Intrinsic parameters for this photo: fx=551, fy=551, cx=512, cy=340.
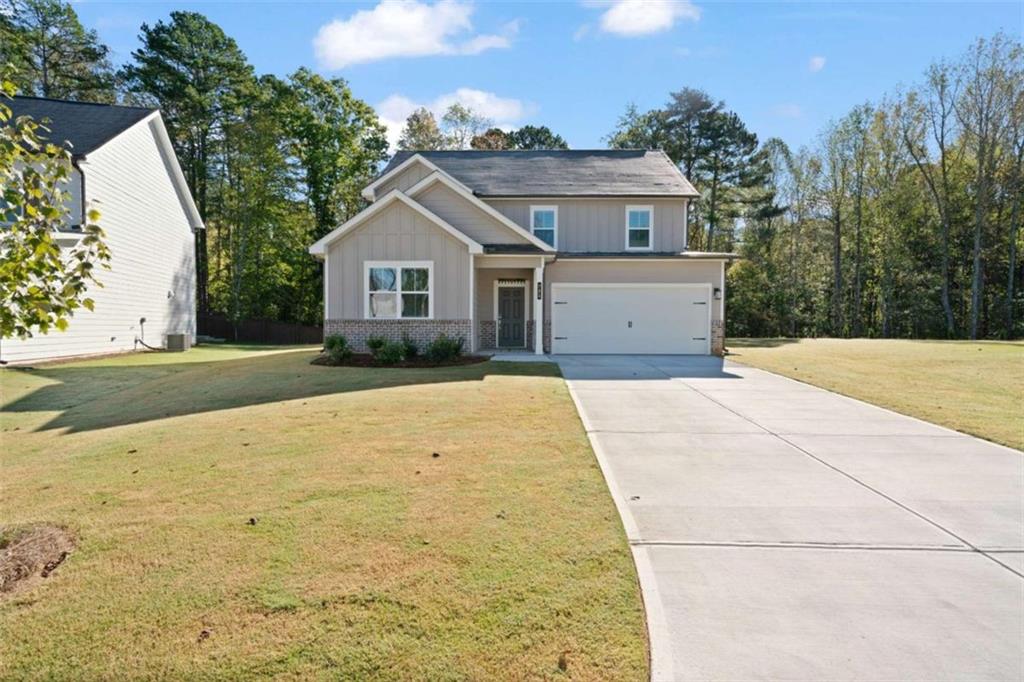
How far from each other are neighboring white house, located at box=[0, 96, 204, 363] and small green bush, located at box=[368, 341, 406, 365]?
8.97 meters

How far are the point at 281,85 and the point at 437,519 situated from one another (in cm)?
3923

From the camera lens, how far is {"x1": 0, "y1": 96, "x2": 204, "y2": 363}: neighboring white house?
16969mm

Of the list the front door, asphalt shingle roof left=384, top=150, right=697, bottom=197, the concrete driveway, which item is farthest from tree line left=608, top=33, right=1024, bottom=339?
the concrete driveway

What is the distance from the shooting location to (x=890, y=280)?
116ft

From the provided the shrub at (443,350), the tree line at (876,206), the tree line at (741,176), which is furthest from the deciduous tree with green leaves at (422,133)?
the shrub at (443,350)

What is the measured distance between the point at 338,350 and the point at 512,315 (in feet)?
22.1

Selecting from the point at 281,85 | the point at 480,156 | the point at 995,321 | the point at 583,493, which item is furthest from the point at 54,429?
the point at 995,321

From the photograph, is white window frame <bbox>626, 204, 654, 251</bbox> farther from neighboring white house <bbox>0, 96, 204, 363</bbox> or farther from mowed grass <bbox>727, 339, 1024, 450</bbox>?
neighboring white house <bbox>0, 96, 204, 363</bbox>

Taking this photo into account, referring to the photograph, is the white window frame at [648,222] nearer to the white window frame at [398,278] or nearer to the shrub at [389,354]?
the white window frame at [398,278]

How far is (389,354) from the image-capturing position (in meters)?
14.6

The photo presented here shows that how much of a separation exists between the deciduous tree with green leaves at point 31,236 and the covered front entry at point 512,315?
15806 millimetres

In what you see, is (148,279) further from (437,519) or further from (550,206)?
(437,519)

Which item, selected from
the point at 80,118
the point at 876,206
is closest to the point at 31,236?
the point at 80,118

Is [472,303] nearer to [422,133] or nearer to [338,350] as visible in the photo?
[338,350]
